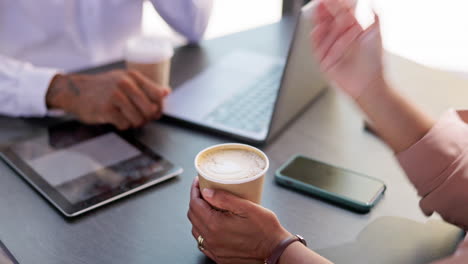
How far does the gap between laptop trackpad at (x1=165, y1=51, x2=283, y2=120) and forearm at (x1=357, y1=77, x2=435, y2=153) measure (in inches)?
16.2

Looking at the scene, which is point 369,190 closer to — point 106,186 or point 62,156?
point 106,186

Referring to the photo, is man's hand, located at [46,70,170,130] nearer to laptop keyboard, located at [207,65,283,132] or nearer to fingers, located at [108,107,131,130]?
fingers, located at [108,107,131,130]

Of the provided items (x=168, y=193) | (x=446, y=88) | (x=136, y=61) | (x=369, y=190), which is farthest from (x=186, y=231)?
(x=446, y=88)

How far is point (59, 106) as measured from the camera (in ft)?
3.85

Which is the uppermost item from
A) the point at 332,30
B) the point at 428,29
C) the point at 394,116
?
the point at 332,30

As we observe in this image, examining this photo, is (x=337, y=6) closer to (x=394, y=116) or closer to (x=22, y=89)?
(x=394, y=116)

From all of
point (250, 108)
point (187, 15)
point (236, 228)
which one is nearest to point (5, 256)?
point (236, 228)

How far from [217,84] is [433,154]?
62 centimetres

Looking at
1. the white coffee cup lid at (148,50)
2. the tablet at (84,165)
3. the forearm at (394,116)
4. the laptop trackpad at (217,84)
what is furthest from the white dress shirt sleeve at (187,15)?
the forearm at (394,116)

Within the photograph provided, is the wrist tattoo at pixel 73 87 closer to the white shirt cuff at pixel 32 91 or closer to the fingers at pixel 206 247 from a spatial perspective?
the white shirt cuff at pixel 32 91

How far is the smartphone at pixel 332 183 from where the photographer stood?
2.93ft

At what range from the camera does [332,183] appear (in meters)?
0.93

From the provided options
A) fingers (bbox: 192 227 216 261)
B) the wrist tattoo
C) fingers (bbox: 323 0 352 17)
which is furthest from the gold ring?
the wrist tattoo

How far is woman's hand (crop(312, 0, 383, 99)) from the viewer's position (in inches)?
34.9
